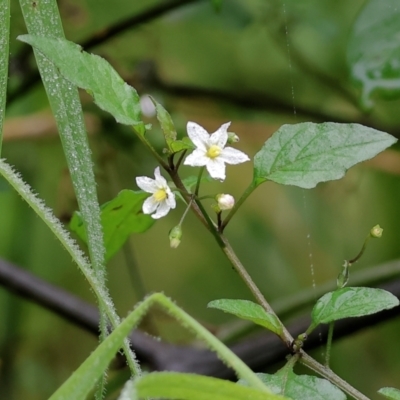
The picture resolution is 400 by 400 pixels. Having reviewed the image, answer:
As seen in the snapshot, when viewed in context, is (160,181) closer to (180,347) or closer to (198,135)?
(198,135)

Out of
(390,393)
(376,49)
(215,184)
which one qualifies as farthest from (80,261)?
(215,184)

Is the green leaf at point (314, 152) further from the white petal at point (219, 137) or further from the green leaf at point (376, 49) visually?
the green leaf at point (376, 49)

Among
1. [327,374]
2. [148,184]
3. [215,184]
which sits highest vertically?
[148,184]

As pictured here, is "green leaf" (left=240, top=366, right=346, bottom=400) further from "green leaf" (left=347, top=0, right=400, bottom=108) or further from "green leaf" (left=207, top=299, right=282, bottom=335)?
"green leaf" (left=347, top=0, right=400, bottom=108)

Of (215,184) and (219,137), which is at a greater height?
(219,137)

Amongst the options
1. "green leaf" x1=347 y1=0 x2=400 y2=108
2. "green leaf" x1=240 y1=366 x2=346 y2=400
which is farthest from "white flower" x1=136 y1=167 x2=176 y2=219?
"green leaf" x1=347 y1=0 x2=400 y2=108

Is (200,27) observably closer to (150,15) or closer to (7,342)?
(150,15)
